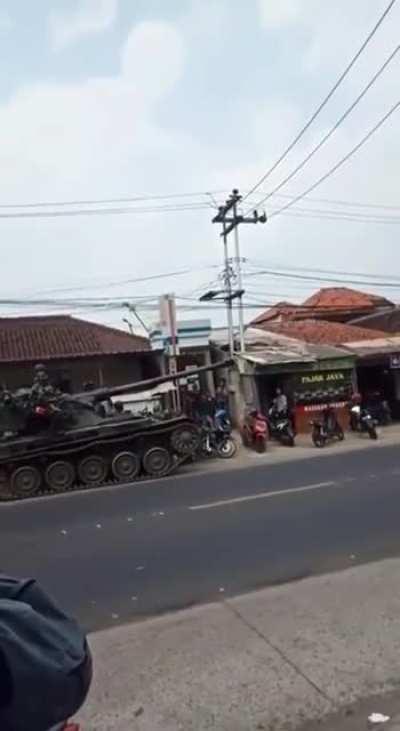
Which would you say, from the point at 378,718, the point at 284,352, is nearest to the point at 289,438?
the point at 284,352

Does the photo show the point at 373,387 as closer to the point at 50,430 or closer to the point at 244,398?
the point at 244,398

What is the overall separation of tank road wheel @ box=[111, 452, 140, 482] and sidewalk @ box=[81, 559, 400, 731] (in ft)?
34.7

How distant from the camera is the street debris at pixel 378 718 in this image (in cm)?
354

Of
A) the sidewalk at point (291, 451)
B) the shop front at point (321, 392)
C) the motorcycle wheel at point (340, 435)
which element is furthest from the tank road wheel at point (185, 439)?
the shop front at point (321, 392)

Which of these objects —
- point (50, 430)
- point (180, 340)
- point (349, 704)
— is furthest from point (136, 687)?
point (180, 340)

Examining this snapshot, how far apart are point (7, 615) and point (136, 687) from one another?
8.87 ft

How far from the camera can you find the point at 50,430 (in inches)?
631

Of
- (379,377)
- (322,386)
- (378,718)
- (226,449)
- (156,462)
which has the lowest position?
(226,449)

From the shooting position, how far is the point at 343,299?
1741 inches

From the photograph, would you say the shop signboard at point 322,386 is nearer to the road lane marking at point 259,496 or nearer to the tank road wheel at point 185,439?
the tank road wheel at point 185,439

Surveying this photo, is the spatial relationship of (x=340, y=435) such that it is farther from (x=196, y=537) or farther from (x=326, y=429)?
(x=196, y=537)

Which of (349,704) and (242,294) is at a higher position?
(242,294)

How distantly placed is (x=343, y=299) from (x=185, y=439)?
97.3 ft

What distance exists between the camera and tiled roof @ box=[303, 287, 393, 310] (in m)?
42.9
